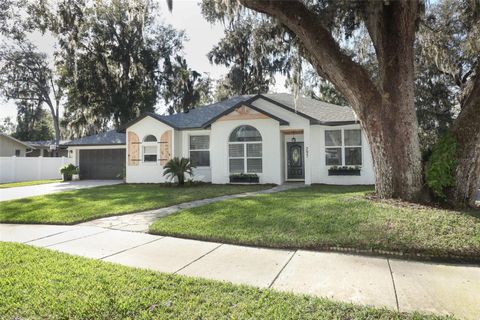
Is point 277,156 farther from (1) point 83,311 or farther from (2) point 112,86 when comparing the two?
(2) point 112,86

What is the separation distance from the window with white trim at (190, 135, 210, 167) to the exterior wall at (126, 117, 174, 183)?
→ 0.90 meters

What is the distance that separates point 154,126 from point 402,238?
1371 centimetres

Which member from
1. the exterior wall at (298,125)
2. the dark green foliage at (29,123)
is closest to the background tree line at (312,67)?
the exterior wall at (298,125)

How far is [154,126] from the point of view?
631 inches

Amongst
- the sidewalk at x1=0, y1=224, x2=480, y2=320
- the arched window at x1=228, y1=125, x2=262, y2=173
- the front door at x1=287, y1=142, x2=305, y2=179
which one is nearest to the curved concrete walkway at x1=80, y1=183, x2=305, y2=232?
the sidewalk at x1=0, y1=224, x2=480, y2=320

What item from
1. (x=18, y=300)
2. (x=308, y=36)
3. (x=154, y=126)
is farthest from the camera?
(x=154, y=126)

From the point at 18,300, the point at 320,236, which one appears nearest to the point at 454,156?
the point at 320,236

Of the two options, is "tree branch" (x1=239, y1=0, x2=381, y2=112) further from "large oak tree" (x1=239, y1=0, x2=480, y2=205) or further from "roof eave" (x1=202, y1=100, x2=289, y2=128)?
"roof eave" (x1=202, y1=100, x2=289, y2=128)

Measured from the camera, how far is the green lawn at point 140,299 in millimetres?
2703

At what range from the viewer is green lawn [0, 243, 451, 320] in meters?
2.70

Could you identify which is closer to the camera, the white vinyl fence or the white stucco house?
the white stucco house

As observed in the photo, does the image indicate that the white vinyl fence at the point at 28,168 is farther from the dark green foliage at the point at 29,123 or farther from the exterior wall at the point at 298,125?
the dark green foliage at the point at 29,123

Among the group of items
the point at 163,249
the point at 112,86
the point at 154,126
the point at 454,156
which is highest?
the point at 112,86

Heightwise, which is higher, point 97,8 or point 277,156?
point 97,8
